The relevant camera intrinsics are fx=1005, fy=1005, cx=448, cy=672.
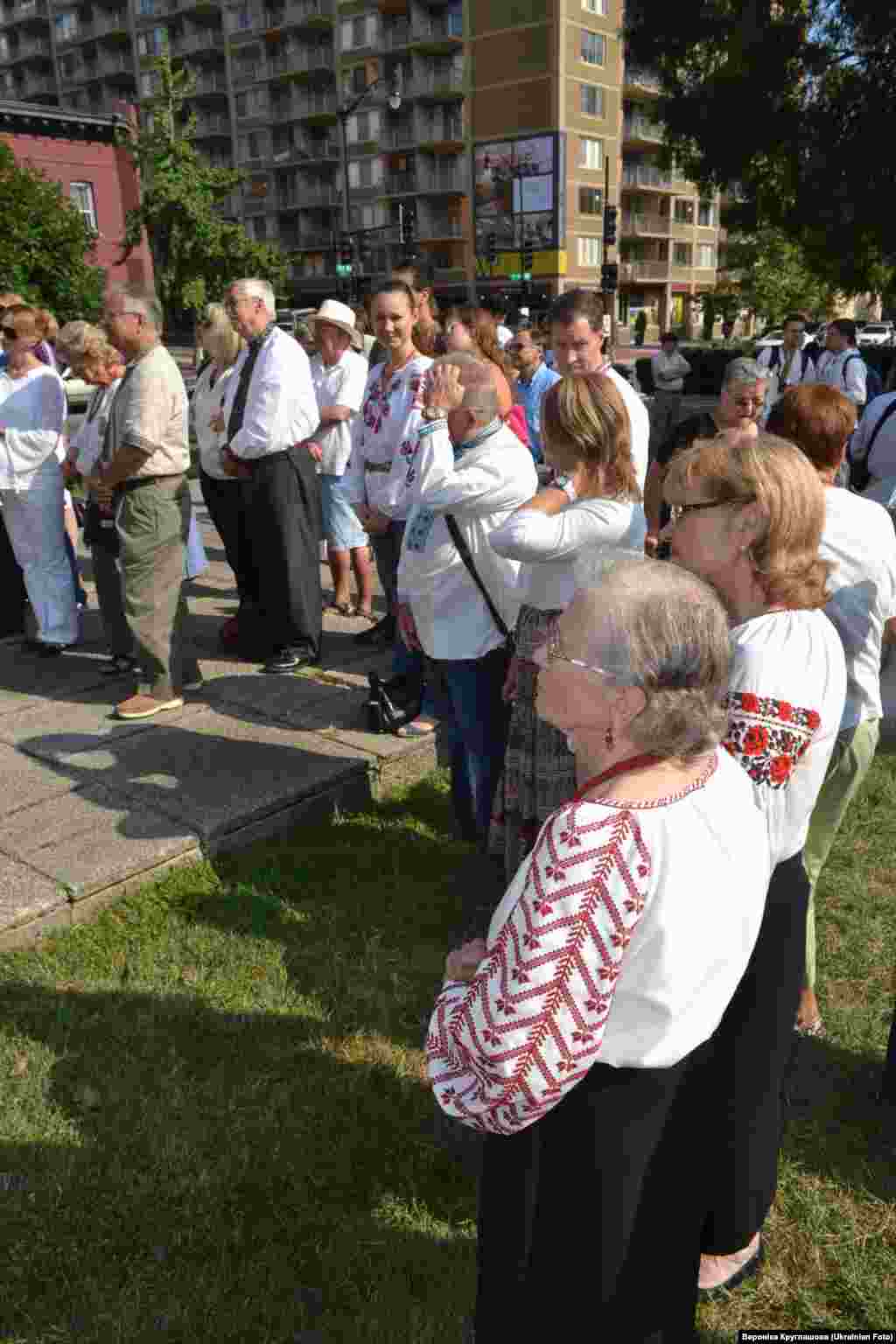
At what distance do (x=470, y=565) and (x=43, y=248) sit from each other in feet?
62.0

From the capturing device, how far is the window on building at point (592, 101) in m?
49.8

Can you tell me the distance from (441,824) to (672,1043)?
9.08ft

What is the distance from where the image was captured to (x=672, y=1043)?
1402 mm

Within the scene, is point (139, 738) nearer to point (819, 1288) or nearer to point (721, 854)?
point (819, 1288)

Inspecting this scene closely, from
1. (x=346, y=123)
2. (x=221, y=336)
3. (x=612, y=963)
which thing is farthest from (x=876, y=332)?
→ (x=612, y=963)

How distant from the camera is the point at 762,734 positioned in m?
1.81

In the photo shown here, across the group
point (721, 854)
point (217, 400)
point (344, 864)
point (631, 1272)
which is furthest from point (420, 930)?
point (217, 400)

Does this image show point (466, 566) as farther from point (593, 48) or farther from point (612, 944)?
point (593, 48)

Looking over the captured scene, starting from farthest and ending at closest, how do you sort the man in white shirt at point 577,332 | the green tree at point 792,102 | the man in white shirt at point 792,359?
the green tree at point 792,102 < the man in white shirt at point 792,359 < the man in white shirt at point 577,332

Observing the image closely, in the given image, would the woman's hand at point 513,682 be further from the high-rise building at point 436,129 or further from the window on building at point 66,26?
the window on building at point 66,26

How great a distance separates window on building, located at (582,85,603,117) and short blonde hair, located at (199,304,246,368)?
171ft

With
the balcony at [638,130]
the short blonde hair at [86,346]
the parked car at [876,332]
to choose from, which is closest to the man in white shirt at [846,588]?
the short blonde hair at [86,346]

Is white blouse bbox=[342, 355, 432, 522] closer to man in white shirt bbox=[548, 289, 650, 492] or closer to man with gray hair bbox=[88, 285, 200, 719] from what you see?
man in white shirt bbox=[548, 289, 650, 492]

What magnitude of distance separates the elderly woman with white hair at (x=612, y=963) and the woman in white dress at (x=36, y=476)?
4.66 m
